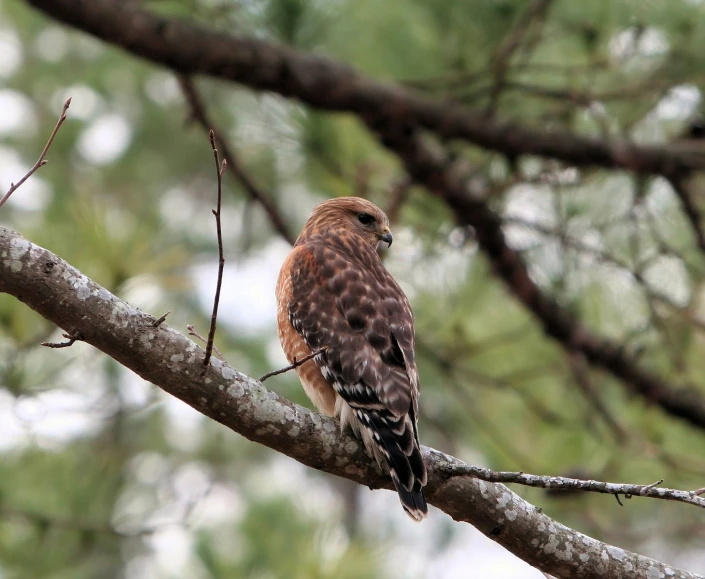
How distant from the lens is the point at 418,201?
598 cm

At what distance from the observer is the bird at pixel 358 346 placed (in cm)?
309

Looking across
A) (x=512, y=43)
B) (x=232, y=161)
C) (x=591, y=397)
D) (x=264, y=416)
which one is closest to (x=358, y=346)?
(x=264, y=416)

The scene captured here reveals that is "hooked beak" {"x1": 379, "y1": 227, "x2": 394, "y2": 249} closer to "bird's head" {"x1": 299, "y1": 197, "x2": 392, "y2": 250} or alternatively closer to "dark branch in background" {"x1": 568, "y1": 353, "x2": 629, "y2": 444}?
"bird's head" {"x1": 299, "y1": 197, "x2": 392, "y2": 250}

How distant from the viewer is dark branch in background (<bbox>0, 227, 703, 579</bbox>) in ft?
8.43

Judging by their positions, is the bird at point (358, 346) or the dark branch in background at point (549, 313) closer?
the bird at point (358, 346)

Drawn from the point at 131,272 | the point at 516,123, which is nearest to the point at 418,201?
the point at 516,123

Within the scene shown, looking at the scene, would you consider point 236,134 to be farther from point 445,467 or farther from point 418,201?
point 445,467

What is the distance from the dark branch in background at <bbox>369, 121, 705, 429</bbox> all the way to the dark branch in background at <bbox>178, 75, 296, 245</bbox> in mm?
729

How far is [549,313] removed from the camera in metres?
5.49

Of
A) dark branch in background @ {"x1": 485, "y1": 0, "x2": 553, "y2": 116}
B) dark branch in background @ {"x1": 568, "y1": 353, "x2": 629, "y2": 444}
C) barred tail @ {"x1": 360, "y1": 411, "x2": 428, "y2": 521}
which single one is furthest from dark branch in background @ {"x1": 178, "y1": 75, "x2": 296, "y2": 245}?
barred tail @ {"x1": 360, "y1": 411, "x2": 428, "y2": 521}

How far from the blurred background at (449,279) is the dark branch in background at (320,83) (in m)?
0.21

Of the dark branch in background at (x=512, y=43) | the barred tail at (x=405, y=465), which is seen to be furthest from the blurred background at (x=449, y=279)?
the barred tail at (x=405, y=465)

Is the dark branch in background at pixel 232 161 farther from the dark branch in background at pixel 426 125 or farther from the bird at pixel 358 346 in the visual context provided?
the bird at pixel 358 346

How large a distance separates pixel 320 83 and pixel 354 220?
684mm
